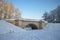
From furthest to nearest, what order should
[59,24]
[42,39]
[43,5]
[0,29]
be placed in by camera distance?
[59,24]
[43,5]
[0,29]
[42,39]

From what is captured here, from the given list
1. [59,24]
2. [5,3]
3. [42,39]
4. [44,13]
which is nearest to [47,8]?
[44,13]

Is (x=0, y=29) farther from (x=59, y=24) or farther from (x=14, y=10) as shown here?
(x=59, y=24)

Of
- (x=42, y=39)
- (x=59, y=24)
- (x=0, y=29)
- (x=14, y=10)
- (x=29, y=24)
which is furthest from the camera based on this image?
(x=29, y=24)

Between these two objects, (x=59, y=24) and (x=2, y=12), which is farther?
(x=59, y=24)

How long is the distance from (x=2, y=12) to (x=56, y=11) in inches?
54.5

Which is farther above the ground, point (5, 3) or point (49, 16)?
point (5, 3)

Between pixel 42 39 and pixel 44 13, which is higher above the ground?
pixel 44 13

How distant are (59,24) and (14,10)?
1.28 meters

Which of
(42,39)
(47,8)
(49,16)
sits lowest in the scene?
(42,39)

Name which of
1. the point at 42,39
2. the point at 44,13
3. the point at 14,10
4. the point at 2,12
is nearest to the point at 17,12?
the point at 14,10

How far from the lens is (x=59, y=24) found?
11.6ft

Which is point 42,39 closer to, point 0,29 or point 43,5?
point 0,29

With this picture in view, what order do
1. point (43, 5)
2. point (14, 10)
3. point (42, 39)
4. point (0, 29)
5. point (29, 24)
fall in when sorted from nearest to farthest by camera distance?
point (42, 39), point (0, 29), point (43, 5), point (14, 10), point (29, 24)

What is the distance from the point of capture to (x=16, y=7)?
10.9ft
